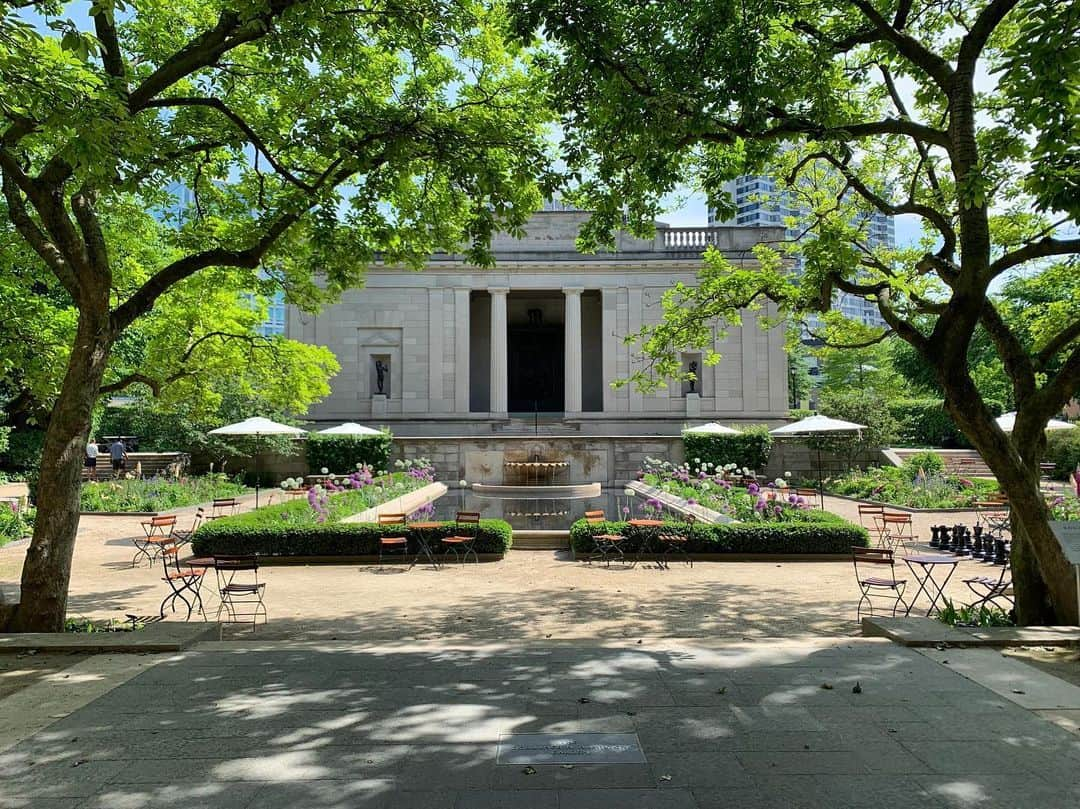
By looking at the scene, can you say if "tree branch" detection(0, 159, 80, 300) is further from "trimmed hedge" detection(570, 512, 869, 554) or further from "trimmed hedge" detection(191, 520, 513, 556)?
"trimmed hedge" detection(570, 512, 869, 554)

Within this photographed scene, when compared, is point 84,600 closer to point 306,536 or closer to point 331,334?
point 306,536

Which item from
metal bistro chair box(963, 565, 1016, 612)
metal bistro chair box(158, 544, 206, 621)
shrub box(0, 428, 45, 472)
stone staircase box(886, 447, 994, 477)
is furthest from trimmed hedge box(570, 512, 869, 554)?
shrub box(0, 428, 45, 472)

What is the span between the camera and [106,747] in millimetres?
4387

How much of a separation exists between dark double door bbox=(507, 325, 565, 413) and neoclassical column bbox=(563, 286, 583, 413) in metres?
7.99

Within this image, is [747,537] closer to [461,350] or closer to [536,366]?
[461,350]

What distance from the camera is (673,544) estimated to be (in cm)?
1295

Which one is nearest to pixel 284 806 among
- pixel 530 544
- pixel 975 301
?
pixel 975 301

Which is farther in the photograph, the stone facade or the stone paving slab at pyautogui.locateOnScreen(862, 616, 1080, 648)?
the stone facade

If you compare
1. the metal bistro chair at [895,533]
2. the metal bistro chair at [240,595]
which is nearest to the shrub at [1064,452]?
the metal bistro chair at [895,533]

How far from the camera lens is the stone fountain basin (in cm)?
1839

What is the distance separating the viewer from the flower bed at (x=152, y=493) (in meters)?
20.5

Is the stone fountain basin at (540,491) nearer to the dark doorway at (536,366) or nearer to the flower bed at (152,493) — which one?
the flower bed at (152,493)

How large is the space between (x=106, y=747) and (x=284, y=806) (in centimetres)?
160

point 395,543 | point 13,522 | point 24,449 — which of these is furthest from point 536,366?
point 395,543
